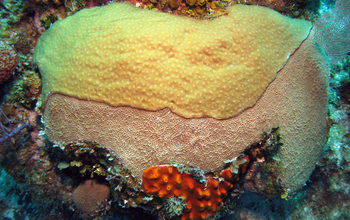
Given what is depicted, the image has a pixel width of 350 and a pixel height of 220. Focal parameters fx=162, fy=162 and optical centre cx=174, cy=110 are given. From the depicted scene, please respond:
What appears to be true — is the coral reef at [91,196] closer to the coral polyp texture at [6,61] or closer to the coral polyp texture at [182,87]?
the coral polyp texture at [182,87]

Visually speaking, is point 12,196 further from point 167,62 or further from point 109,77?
point 167,62

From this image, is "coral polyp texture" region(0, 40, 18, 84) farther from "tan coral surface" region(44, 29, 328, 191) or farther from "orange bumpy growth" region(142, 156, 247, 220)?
"orange bumpy growth" region(142, 156, 247, 220)

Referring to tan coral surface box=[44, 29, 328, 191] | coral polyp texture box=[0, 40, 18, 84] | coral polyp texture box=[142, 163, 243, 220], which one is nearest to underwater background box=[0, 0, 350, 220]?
coral polyp texture box=[0, 40, 18, 84]

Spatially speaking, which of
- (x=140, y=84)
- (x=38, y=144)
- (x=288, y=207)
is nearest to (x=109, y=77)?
(x=140, y=84)

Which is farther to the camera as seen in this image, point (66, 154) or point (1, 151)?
point (1, 151)

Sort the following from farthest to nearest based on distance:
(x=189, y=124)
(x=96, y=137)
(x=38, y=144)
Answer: (x=38, y=144), (x=96, y=137), (x=189, y=124)
